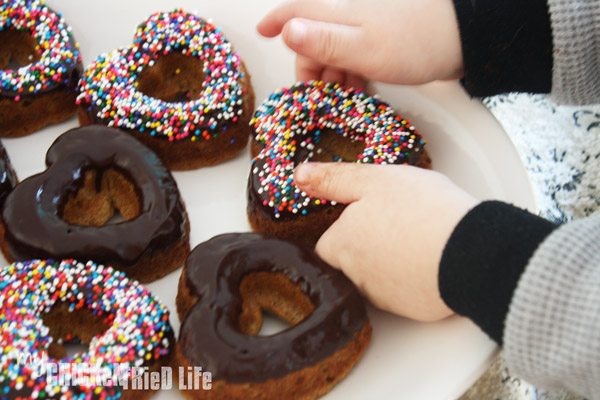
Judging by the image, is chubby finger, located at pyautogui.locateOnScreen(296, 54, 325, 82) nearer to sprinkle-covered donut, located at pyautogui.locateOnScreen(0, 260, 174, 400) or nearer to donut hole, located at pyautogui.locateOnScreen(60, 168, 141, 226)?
donut hole, located at pyautogui.locateOnScreen(60, 168, 141, 226)

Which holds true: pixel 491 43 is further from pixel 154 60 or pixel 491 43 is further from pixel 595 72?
pixel 154 60

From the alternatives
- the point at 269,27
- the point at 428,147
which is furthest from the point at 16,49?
the point at 428,147

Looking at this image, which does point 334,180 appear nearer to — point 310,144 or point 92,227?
point 310,144

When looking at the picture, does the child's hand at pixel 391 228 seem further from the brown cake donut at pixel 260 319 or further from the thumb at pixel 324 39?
the thumb at pixel 324 39

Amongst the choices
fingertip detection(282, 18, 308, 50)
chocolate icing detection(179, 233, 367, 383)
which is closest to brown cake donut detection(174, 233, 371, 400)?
chocolate icing detection(179, 233, 367, 383)

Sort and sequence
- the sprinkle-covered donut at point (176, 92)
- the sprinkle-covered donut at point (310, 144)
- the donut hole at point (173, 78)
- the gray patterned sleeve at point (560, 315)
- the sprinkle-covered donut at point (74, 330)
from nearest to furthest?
the gray patterned sleeve at point (560, 315)
the sprinkle-covered donut at point (74, 330)
the sprinkle-covered donut at point (310, 144)
the sprinkle-covered donut at point (176, 92)
the donut hole at point (173, 78)

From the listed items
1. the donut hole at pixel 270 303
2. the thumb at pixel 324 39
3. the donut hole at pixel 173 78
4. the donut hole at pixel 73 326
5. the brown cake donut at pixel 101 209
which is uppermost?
the thumb at pixel 324 39

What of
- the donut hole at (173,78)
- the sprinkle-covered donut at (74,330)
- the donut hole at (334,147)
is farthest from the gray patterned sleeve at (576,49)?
the sprinkle-covered donut at (74,330)
